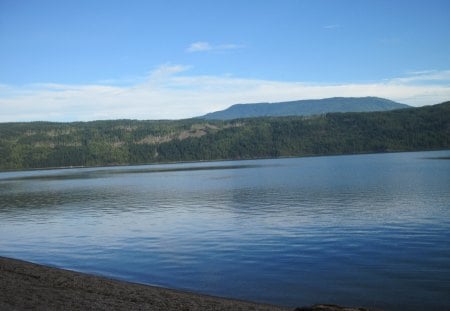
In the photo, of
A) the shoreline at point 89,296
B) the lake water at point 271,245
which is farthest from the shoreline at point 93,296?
the lake water at point 271,245

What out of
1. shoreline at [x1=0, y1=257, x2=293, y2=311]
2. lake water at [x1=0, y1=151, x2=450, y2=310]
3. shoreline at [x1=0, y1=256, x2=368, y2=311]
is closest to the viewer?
shoreline at [x1=0, y1=256, x2=368, y2=311]

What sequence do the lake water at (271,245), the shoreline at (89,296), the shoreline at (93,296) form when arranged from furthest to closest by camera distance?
the lake water at (271,245) → the shoreline at (89,296) → the shoreline at (93,296)

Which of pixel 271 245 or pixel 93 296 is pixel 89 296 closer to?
pixel 93 296

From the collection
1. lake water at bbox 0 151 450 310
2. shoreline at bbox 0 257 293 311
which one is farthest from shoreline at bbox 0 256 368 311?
lake water at bbox 0 151 450 310

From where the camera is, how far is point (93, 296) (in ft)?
71.3

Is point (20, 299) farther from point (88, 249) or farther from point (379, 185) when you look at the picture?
point (379, 185)

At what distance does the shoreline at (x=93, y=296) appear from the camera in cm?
1934

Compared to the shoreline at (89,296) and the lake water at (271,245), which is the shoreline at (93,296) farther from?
the lake water at (271,245)

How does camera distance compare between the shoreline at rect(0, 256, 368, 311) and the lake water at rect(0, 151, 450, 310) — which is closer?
the shoreline at rect(0, 256, 368, 311)

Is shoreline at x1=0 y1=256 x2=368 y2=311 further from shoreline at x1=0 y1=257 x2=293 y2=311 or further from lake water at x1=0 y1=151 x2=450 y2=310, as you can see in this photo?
lake water at x1=0 y1=151 x2=450 y2=310

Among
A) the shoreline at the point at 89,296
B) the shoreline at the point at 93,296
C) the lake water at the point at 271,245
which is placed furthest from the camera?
the lake water at the point at 271,245

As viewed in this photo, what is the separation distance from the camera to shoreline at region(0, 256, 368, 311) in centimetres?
1934

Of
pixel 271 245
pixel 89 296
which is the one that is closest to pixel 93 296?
pixel 89 296

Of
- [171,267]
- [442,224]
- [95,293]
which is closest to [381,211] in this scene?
[442,224]
